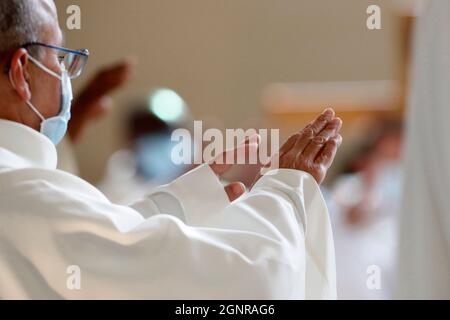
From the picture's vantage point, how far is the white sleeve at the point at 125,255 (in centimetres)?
137

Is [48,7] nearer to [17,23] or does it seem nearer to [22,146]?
[17,23]

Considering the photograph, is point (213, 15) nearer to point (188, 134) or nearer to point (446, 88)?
point (188, 134)

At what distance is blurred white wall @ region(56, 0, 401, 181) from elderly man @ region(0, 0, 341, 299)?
1.95m

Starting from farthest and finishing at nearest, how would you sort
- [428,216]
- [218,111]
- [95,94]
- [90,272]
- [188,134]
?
[218,111]
[188,134]
[95,94]
[428,216]
[90,272]

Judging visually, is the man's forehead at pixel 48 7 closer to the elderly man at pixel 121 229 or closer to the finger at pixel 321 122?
the elderly man at pixel 121 229

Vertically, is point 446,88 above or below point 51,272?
above

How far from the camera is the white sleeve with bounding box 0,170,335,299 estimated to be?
1373 mm

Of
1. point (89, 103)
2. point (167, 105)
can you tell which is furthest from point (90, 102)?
point (167, 105)

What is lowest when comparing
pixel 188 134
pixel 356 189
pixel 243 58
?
pixel 356 189

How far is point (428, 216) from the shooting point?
149 centimetres

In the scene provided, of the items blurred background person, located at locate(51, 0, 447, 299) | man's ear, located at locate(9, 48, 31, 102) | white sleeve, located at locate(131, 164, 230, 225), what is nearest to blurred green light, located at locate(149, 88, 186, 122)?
blurred background person, located at locate(51, 0, 447, 299)

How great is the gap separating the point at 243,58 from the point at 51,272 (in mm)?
3275

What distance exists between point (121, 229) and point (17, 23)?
14.8 inches

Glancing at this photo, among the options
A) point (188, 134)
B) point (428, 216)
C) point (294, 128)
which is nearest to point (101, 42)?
point (188, 134)
